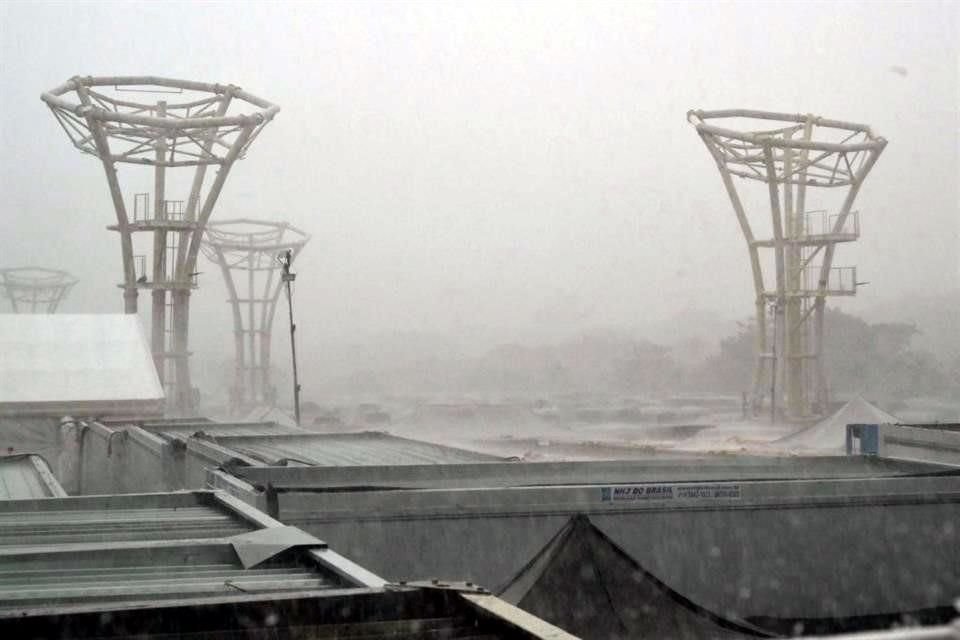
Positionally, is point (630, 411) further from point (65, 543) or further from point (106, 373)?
point (65, 543)

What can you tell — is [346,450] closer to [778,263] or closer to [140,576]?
[140,576]

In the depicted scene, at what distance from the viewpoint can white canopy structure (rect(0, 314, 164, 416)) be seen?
70.8 ft

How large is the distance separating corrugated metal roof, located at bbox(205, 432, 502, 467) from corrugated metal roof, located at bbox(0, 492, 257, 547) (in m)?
4.27

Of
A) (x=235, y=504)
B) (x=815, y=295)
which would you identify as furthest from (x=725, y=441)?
(x=235, y=504)

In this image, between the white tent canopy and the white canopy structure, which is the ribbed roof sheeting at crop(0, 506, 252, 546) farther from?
the white tent canopy

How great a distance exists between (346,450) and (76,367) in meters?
10.4

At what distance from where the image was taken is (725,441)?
103 feet

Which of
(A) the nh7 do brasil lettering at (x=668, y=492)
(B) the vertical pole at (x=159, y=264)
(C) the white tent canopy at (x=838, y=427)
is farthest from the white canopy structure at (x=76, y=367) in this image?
(A) the nh7 do brasil lettering at (x=668, y=492)

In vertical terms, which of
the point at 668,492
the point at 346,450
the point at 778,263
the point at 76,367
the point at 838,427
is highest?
the point at 778,263

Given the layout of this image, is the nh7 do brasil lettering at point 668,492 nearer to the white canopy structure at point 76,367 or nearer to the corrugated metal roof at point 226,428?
the corrugated metal roof at point 226,428

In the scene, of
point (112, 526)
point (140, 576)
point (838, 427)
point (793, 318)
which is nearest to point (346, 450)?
point (112, 526)

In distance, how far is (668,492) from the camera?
8758mm

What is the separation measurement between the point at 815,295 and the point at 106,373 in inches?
823

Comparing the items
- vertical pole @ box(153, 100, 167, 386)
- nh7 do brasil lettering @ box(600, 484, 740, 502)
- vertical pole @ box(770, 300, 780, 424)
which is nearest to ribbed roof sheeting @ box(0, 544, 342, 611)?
nh7 do brasil lettering @ box(600, 484, 740, 502)
